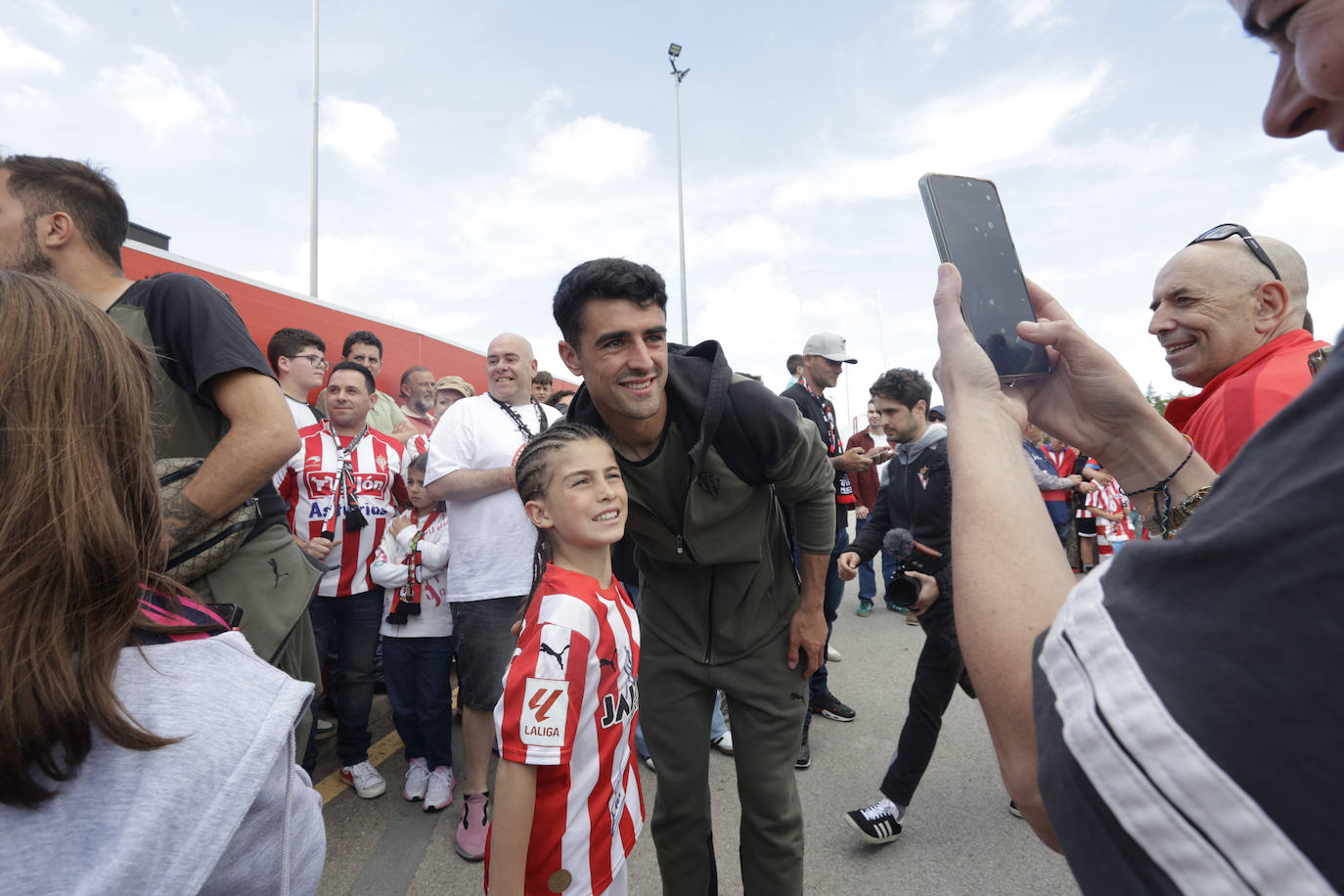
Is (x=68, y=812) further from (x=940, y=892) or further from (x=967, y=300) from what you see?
(x=940, y=892)

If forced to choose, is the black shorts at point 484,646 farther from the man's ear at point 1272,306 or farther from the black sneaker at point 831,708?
the man's ear at point 1272,306

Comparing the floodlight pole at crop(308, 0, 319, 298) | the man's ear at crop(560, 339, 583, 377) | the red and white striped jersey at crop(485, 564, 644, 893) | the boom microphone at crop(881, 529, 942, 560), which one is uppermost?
the floodlight pole at crop(308, 0, 319, 298)

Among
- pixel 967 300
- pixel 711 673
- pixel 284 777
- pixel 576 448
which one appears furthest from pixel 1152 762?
pixel 711 673

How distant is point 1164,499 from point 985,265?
741 mm

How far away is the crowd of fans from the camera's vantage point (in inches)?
17.1

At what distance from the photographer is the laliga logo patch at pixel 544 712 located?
1.60m

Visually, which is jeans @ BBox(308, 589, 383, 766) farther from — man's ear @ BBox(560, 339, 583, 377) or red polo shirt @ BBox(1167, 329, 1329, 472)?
red polo shirt @ BBox(1167, 329, 1329, 472)

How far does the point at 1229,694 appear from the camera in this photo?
41 centimetres

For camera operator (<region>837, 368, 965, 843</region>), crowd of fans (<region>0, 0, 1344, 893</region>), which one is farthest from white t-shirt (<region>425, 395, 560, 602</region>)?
camera operator (<region>837, 368, 965, 843</region>)

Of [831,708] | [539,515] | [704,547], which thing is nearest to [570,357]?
[539,515]

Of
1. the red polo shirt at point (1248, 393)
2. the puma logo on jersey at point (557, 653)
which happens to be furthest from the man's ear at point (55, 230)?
the red polo shirt at point (1248, 393)

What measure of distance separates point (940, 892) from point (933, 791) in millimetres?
810

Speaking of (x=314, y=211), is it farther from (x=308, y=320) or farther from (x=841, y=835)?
(x=841, y=835)

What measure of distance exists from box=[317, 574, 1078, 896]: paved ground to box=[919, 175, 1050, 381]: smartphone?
2482 millimetres
